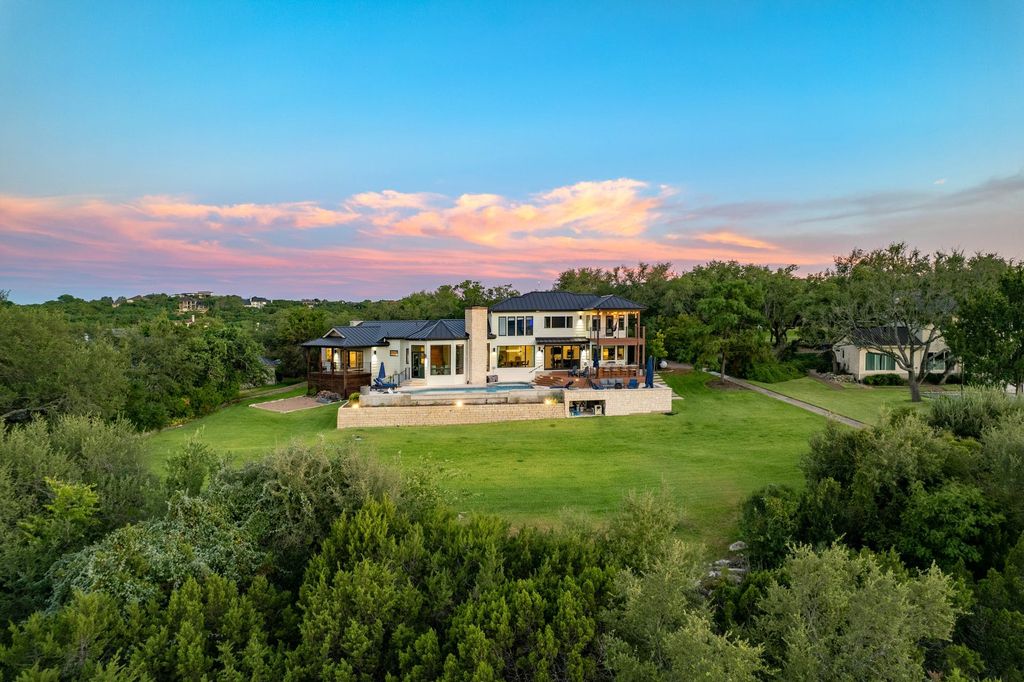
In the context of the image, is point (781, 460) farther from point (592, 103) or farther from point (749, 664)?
point (592, 103)

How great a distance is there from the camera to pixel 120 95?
21.2 meters

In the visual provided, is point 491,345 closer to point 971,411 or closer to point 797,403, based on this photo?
point 797,403

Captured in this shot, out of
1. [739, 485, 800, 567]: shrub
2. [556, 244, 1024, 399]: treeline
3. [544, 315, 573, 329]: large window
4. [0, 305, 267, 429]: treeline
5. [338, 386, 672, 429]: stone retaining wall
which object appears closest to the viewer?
[739, 485, 800, 567]: shrub

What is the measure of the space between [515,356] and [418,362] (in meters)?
6.64

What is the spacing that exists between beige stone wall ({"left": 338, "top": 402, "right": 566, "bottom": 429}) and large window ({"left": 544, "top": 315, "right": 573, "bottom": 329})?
9.05 m

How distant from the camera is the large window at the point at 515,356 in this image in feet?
102

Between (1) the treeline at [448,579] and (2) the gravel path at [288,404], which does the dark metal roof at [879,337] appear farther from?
(2) the gravel path at [288,404]

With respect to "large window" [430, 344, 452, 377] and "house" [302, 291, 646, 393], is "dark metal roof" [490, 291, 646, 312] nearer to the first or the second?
"house" [302, 291, 646, 393]

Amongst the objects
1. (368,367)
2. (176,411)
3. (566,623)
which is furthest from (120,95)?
(566,623)

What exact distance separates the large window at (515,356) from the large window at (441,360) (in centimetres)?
424

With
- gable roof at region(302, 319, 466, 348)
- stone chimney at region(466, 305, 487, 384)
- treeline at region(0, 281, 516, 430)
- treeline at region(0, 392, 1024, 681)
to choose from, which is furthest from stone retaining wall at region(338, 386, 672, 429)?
treeline at region(0, 392, 1024, 681)

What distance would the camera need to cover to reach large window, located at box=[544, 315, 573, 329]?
31.5 metres

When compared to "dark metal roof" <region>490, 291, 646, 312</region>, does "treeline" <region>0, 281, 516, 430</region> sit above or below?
below

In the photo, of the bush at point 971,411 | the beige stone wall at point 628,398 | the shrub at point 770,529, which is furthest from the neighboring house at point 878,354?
the shrub at point 770,529
